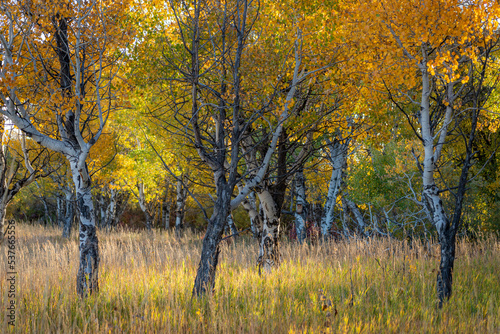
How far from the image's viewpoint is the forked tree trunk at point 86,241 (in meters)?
5.10

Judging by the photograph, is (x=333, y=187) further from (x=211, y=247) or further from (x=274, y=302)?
(x=274, y=302)

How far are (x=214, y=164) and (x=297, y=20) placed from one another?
2.96 m

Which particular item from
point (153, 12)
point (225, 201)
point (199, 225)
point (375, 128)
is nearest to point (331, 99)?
point (375, 128)

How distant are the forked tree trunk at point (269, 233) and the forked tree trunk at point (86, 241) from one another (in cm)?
317

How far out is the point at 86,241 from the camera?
519 centimetres

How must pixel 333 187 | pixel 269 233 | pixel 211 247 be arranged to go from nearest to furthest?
pixel 211 247 < pixel 269 233 < pixel 333 187

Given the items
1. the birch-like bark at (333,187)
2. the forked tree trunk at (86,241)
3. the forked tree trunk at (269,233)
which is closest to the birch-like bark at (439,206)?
the forked tree trunk at (269,233)

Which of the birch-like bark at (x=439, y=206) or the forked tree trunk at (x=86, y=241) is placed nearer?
the birch-like bark at (x=439, y=206)

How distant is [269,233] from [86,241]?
3.51 meters

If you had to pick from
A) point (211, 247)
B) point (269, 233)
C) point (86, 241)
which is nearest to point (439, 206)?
point (269, 233)

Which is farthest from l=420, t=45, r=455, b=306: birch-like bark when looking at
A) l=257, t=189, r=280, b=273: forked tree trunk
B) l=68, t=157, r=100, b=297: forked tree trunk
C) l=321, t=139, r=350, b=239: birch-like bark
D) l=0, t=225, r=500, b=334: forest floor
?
l=321, t=139, r=350, b=239: birch-like bark

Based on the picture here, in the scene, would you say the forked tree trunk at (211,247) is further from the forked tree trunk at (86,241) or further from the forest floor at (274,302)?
the forked tree trunk at (86,241)

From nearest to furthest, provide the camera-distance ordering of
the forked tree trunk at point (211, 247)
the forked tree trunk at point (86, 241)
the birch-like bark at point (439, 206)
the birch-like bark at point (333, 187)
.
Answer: the forked tree trunk at point (211, 247), the birch-like bark at point (439, 206), the forked tree trunk at point (86, 241), the birch-like bark at point (333, 187)

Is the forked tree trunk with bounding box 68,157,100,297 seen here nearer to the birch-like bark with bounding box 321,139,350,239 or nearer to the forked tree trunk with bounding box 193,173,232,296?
the forked tree trunk with bounding box 193,173,232,296
